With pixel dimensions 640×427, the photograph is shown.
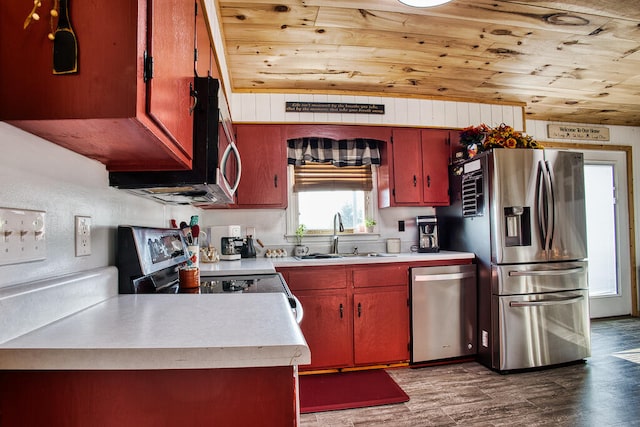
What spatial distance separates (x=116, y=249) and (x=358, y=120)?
8.10 ft

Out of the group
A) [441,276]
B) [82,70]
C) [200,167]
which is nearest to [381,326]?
[441,276]

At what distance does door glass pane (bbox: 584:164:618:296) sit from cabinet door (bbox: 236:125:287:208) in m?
3.76

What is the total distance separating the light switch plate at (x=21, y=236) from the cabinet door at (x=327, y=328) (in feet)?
6.21

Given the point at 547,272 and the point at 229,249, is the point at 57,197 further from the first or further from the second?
the point at 547,272

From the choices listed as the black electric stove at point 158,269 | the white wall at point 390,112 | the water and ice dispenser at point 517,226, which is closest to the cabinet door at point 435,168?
the white wall at point 390,112

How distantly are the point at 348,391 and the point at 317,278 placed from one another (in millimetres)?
807

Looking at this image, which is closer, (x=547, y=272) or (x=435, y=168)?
(x=547, y=272)

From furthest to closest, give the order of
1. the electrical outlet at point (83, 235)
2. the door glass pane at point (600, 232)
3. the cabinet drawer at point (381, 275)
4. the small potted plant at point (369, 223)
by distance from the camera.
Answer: the door glass pane at point (600, 232)
the small potted plant at point (369, 223)
the cabinet drawer at point (381, 275)
the electrical outlet at point (83, 235)

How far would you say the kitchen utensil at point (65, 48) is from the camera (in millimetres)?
673

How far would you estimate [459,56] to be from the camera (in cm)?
261

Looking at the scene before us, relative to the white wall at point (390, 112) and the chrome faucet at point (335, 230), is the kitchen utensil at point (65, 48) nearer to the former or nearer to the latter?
the white wall at point (390, 112)

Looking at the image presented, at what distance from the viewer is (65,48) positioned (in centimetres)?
68

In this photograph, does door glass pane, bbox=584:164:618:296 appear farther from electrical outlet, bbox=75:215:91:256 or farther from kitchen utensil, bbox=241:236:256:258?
electrical outlet, bbox=75:215:91:256

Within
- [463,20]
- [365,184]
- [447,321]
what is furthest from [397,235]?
[463,20]
